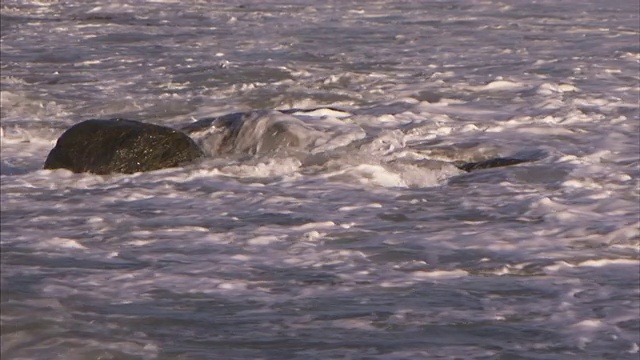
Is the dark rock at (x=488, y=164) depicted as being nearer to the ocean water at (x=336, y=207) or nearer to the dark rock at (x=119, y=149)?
the ocean water at (x=336, y=207)

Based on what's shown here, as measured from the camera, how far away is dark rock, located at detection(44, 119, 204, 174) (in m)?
8.12

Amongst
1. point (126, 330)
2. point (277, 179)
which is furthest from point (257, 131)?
point (126, 330)

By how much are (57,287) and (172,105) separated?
6002mm

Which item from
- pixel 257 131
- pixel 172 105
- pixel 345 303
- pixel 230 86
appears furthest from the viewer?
pixel 230 86

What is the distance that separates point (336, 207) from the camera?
275 inches

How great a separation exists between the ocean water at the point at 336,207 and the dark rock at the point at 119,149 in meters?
0.18

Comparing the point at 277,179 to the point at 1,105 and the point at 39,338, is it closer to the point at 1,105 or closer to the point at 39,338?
the point at 39,338

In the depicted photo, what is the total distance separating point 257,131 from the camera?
898cm

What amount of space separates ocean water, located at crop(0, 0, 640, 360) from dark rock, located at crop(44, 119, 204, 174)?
184 mm

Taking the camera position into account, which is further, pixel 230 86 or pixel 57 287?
pixel 230 86

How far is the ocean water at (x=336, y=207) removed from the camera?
15.2 ft

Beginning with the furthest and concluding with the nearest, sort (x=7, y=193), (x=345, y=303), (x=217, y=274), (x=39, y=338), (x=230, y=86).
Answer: (x=230, y=86), (x=7, y=193), (x=217, y=274), (x=345, y=303), (x=39, y=338)

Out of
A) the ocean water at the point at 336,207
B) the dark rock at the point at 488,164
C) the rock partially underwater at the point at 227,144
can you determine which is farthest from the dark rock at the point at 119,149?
the dark rock at the point at 488,164

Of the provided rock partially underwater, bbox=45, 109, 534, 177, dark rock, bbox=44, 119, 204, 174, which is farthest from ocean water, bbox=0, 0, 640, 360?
dark rock, bbox=44, 119, 204, 174
